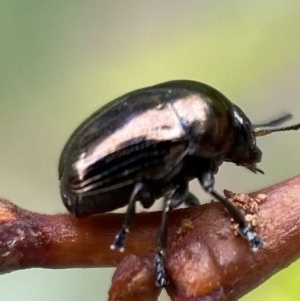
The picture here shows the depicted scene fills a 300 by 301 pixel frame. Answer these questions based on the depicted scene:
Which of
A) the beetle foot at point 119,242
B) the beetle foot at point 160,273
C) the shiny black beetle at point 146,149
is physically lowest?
the beetle foot at point 160,273

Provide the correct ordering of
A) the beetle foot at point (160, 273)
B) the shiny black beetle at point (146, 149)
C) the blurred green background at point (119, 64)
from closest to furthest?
the beetle foot at point (160, 273) < the shiny black beetle at point (146, 149) < the blurred green background at point (119, 64)

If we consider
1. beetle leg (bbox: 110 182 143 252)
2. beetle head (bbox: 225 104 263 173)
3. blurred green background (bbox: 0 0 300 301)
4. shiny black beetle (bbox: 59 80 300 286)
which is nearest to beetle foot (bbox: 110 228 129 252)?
beetle leg (bbox: 110 182 143 252)

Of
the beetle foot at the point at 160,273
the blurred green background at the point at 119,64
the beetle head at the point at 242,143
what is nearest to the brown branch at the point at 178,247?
the beetle foot at the point at 160,273

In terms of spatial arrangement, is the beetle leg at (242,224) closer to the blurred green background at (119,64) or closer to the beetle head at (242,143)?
the beetle head at (242,143)

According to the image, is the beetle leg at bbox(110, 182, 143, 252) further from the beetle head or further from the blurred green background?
the blurred green background

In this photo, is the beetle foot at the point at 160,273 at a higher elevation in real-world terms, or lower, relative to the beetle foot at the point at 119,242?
lower

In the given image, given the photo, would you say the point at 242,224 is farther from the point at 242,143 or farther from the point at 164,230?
the point at 242,143

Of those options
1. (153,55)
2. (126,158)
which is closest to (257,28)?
(153,55)
